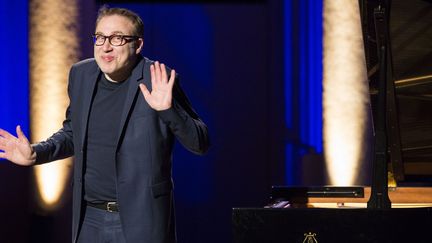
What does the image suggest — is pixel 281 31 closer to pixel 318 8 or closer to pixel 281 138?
pixel 318 8

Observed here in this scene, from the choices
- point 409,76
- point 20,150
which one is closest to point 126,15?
point 20,150

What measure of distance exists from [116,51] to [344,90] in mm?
3237

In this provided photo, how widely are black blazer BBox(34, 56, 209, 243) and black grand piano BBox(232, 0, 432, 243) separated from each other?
0.30 m

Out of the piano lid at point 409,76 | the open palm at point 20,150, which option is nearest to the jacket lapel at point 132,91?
the open palm at point 20,150

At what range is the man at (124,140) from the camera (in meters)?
2.59

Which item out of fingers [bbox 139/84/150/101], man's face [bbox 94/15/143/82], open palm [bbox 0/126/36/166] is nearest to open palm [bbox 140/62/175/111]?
fingers [bbox 139/84/150/101]

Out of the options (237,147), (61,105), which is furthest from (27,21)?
(237,147)

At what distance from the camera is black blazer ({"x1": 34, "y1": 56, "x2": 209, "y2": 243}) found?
258 centimetres

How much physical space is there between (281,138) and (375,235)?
368 cm

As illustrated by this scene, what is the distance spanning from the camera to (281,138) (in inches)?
240

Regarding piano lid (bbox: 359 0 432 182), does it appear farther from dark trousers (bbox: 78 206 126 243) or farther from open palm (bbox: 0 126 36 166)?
open palm (bbox: 0 126 36 166)

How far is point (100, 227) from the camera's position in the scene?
2.62 m

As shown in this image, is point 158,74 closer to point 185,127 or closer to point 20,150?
point 185,127

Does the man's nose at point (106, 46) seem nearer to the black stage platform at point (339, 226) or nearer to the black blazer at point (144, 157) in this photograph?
the black blazer at point (144, 157)
